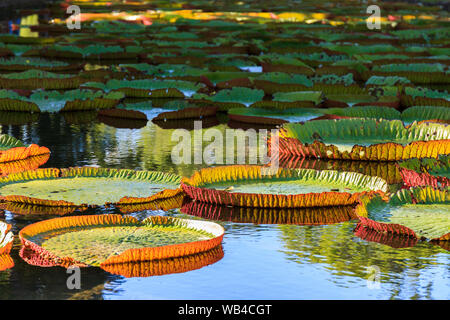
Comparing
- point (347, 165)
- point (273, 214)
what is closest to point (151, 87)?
point (347, 165)

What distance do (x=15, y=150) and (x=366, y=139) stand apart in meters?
2.88

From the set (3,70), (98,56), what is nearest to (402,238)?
(3,70)

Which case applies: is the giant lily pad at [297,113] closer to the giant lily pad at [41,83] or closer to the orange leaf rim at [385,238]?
the giant lily pad at [41,83]

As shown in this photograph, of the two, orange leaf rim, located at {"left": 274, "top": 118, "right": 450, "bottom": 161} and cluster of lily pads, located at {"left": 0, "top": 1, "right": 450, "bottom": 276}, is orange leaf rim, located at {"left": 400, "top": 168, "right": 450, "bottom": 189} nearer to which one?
cluster of lily pads, located at {"left": 0, "top": 1, "right": 450, "bottom": 276}

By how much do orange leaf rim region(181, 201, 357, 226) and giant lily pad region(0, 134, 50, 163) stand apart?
186 cm

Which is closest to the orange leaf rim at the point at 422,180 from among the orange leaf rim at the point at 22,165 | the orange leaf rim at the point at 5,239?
the orange leaf rim at the point at 5,239

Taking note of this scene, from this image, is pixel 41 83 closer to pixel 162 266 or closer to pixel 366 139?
pixel 366 139

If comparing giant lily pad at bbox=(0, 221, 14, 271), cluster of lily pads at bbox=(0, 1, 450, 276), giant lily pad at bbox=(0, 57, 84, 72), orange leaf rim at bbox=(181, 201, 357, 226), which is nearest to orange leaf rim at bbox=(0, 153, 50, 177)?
cluster of lily pads at bbox=(0, 1, 450, 276)

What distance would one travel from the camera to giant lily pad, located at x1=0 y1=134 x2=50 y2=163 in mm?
6477

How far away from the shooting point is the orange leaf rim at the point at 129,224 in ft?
13.1

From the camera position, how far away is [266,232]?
15.7ft

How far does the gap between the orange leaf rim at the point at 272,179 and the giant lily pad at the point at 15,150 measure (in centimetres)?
172

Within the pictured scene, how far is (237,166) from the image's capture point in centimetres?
571
